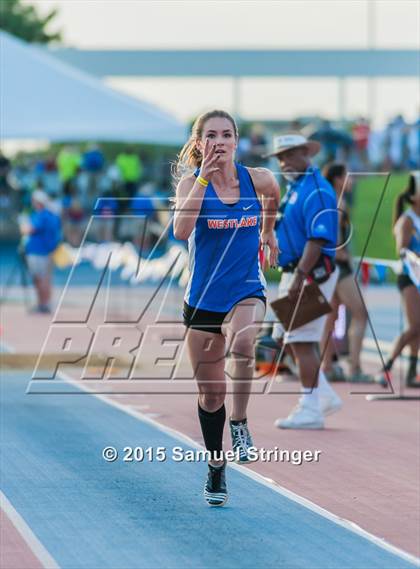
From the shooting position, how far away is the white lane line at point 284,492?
798 centimetres

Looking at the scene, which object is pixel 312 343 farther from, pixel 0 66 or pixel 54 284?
pixel 54 284

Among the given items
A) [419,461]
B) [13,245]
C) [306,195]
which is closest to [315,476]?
[419,461]

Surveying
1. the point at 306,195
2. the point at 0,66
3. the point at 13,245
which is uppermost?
the point at 0,66

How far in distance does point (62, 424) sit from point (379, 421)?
101 inches

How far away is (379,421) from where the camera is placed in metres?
12.9

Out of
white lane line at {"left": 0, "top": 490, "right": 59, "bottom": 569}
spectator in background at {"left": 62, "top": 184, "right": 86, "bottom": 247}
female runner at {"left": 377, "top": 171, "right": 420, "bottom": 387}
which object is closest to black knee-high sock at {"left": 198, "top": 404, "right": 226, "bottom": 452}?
white lane line at {"left": 0, "top": 490, "right": 59, "bottom": 569}

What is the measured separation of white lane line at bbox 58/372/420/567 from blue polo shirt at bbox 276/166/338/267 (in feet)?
5.32

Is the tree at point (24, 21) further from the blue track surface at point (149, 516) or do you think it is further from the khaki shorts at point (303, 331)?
the blue track surface at point (149, 516)

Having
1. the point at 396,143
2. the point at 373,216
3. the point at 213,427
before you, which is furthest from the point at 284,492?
the point at 396,143

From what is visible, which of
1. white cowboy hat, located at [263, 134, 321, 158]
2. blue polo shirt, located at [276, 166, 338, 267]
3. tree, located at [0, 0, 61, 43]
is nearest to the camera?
blue polo shirt, located at [276, 166, 338, 267]

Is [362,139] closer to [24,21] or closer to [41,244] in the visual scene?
[41,244]

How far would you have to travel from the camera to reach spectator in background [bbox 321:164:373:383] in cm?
1501

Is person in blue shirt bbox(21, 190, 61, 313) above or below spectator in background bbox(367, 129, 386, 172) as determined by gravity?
below

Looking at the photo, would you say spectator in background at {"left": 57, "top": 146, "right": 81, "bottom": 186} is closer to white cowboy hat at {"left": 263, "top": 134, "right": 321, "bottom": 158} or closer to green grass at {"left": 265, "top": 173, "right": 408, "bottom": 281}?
green grass at {"left": 265, "top": 173, "right": 408, "bottom": 281}
